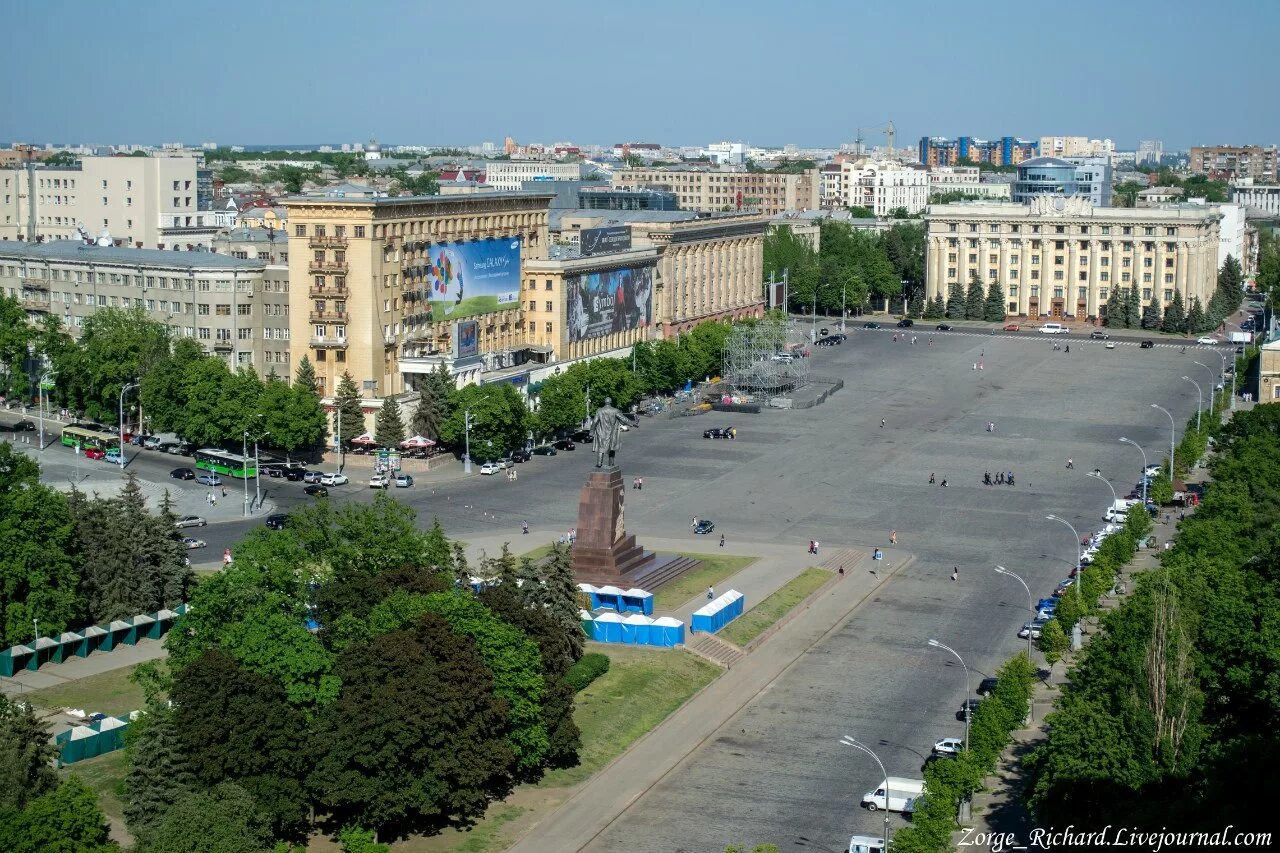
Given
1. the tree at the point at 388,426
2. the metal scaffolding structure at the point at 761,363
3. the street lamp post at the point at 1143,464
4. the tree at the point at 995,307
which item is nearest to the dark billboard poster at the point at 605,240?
the metal scaffolding structure at the point at 761,363

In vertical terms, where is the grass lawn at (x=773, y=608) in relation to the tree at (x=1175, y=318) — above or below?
below

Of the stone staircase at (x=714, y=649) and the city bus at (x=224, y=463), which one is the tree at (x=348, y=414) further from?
the stone staircase at (x=714, y=649)

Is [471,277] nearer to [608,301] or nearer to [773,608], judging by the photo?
[608,301]

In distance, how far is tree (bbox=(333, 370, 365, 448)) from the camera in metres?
109

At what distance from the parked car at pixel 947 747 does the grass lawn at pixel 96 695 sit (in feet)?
88.9

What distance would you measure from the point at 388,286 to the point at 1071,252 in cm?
9976

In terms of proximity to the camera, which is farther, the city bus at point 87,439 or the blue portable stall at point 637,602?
the city bus at point 87,439

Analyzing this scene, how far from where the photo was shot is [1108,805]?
48.3 m

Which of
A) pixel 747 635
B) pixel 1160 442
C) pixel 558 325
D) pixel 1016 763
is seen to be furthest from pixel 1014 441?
pixel 1016 763

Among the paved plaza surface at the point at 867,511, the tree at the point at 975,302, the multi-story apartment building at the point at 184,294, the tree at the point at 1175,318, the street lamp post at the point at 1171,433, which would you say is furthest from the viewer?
the tree at the point at 975,302

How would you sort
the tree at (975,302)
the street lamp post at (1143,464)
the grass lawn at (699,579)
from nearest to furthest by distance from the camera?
1. the grass lawn at (699,579)
2. the street lamp post at (1143,464)
3. the tree at (975,302)

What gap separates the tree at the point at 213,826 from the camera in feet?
151

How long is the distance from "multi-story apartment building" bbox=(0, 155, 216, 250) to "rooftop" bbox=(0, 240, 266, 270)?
17.3 metres

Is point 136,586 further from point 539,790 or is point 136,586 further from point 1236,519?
point 1236,519
